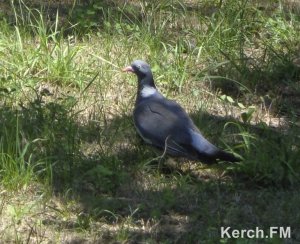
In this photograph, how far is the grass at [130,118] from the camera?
615 centimetres

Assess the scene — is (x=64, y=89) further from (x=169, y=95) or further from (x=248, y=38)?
(x=248, y=38)

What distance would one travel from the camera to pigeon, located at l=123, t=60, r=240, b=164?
6.57 m

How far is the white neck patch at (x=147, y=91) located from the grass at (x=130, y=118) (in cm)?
31

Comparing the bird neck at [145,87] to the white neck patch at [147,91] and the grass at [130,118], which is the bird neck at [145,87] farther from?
the grass at [130,118]

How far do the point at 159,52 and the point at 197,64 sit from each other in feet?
1.14

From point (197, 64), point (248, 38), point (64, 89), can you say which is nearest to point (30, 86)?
point (64, 89)

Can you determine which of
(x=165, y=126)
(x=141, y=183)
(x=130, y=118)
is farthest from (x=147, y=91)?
(x=141, y=183)

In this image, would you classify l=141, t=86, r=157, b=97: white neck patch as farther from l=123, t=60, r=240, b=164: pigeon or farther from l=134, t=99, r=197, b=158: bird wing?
l=134, t=99, r=197, b=158: bird wing

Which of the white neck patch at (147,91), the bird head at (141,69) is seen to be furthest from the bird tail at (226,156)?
the bird head at (141,69)

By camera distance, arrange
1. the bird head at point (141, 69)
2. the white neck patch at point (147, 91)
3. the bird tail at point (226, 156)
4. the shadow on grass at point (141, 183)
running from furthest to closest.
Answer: the bird head at point (141, 69) → the white neck patch at point (147, 91) → the bird tail at point (226, 156) → the shadow on grass at point (141, 183)

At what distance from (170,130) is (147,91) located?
559mm

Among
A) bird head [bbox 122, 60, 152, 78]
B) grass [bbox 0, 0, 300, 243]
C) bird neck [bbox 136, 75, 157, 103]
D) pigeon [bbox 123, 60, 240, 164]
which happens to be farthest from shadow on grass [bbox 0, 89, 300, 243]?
bird head [bbox 122, 60, 152, 78]

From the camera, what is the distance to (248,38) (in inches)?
343

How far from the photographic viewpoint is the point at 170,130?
22.0ft
